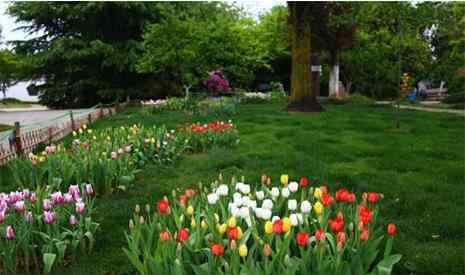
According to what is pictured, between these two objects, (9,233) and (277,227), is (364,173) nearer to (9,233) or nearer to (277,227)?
(277,227)

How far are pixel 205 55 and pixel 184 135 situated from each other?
12.5 m

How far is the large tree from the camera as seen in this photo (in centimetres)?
2725

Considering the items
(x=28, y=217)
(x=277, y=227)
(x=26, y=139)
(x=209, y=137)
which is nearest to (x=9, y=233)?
(x=28, y=217)

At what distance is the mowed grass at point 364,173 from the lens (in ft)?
11.9

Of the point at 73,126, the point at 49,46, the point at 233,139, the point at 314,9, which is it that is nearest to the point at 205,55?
the point at 314,9

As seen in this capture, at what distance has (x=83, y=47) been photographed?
92.1 feet

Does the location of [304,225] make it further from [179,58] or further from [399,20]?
[179,58]

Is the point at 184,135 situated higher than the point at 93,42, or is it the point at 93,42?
the point at 93,42

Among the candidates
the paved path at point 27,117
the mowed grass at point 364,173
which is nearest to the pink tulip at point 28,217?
the mowed grass at point 364,173

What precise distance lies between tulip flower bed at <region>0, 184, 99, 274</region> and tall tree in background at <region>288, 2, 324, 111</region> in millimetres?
12259

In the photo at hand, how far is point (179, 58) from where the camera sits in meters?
19.1

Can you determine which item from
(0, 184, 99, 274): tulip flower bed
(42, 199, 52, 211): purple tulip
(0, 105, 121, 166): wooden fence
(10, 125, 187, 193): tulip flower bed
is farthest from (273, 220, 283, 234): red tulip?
(0, 105, 121, 166): wooden fence

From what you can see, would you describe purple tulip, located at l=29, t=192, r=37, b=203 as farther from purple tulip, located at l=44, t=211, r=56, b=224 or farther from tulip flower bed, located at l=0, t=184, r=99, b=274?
purple tulip, located at l=44, t=211, r=56, b=224

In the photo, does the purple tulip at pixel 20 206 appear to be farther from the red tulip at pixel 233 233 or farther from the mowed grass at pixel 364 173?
the red tulip at pixel 233 233
